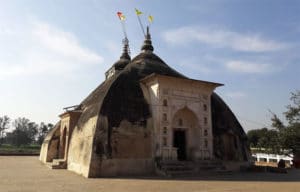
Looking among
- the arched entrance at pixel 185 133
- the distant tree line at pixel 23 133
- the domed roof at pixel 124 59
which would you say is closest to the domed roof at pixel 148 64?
the arched entrance at pixel 185 133

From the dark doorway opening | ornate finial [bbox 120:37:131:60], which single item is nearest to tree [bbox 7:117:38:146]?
ornate finial [bbox 120:37:131:60]

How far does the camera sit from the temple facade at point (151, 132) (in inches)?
701

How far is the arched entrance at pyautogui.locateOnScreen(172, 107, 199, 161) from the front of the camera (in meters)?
20.7

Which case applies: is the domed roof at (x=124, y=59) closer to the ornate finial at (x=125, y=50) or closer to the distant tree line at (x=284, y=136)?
the ornate finial at (x=125, y=50)

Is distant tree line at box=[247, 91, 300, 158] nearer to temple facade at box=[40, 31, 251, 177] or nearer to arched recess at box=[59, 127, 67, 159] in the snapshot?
temple facade at box=[40, 31, 251, 177]

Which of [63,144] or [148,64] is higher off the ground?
[148,64]

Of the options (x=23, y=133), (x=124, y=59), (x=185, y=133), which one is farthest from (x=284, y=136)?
(x=23, y=133)

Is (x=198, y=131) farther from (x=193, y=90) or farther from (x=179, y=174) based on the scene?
(x=179, y=174)

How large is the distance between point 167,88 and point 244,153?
8.79 meters

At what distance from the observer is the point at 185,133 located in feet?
69.6

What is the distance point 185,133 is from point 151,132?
318cm

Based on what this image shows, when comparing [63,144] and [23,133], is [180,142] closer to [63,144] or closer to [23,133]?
[63,144]

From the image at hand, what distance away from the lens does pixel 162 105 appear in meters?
19.3

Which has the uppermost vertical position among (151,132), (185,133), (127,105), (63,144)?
(127,105)
